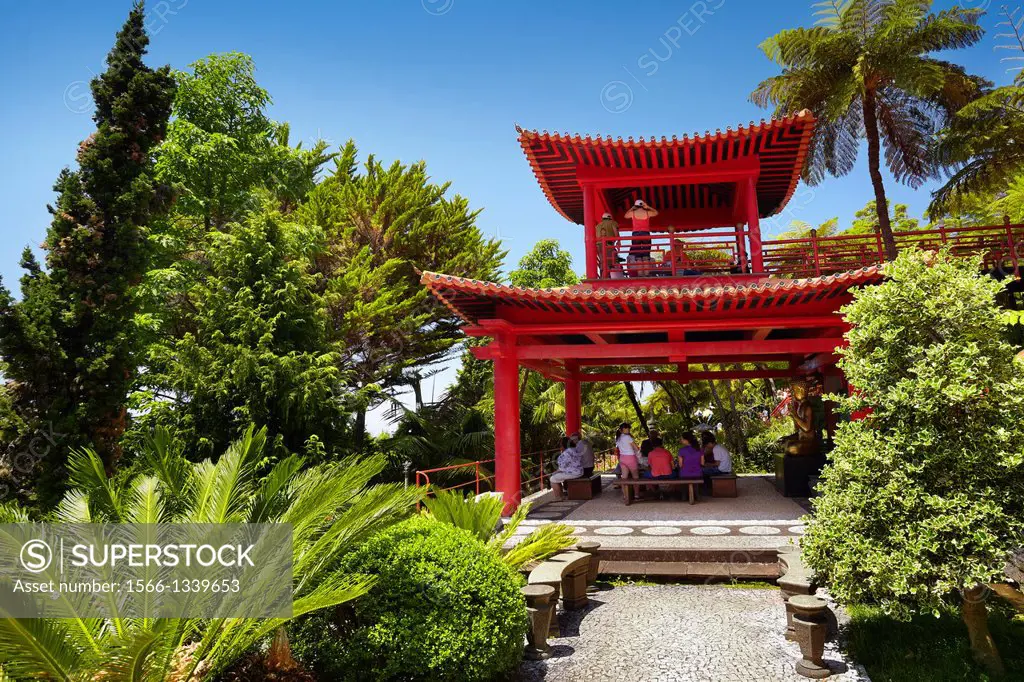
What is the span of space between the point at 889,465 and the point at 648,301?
443cm

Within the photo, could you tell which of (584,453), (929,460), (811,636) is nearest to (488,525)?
(811,636)

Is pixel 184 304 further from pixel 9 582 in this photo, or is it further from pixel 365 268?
pixel 9 582

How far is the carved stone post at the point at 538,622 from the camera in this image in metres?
4.98

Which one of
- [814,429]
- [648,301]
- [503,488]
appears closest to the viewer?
[648,301]

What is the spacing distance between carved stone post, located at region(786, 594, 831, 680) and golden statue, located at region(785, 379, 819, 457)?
6404 mm

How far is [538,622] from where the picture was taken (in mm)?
4992

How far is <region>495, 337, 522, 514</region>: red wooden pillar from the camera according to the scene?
9.13 meters

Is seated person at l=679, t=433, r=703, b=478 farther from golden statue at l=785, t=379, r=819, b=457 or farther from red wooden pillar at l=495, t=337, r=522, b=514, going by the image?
red wooden pillar at l=495, t=337, r=522, b=514

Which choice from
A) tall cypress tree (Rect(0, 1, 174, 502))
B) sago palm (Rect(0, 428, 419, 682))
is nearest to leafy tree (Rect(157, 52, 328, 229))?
tall cypress tree (Rect(0, 1, 174, 502))

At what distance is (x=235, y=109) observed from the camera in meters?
20.0

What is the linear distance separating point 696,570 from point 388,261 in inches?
575

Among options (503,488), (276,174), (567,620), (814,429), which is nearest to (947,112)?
(814,429)

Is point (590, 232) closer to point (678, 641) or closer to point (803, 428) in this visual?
point (803, 428)

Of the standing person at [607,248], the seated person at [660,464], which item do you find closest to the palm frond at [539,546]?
the seated person at [660,464]
